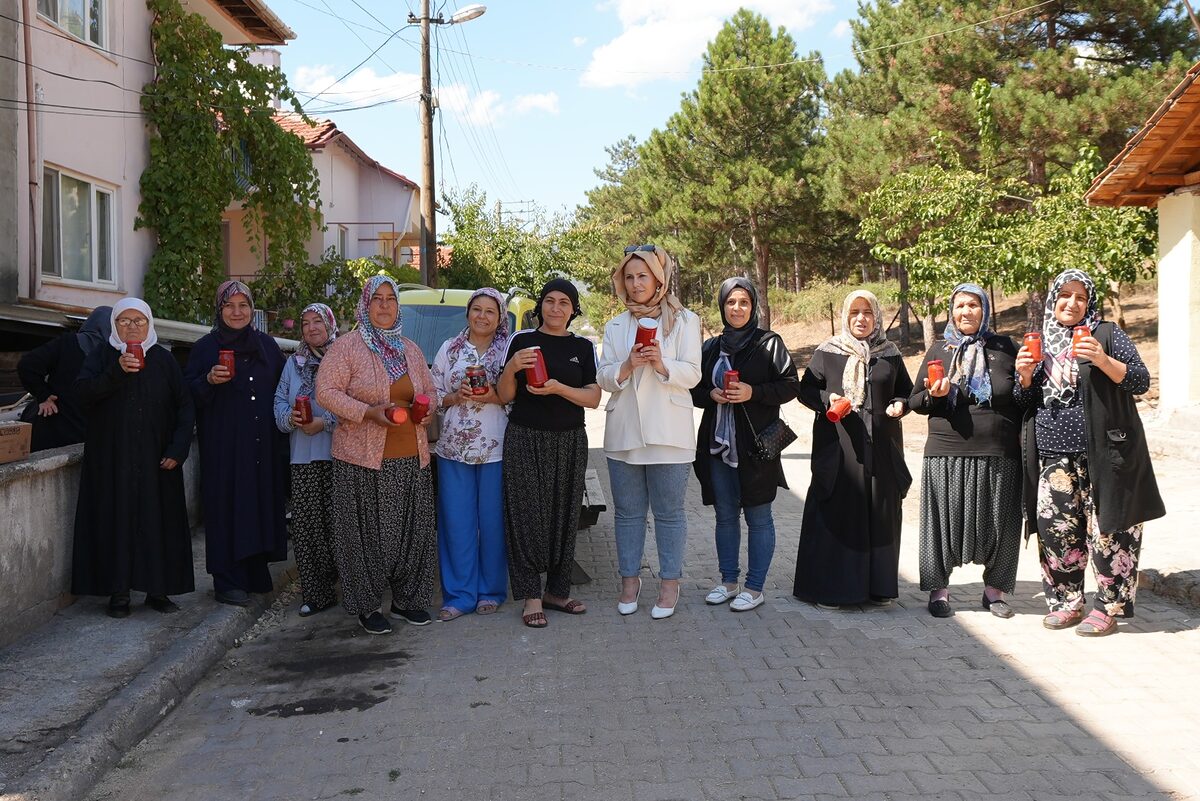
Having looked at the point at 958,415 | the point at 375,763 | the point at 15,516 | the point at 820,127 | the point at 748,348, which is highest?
the point at 820,127

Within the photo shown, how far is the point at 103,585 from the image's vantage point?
5848 millimetres

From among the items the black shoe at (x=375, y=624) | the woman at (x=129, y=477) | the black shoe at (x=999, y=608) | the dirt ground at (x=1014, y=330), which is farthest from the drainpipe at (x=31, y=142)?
the dirt ground at (x=1014, y=330)

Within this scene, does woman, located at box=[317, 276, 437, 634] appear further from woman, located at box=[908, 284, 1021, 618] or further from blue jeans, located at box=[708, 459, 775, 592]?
woman, located at box=[908, 284, 1021, 618]

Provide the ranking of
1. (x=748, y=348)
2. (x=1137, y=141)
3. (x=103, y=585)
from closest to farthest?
(x=103, y=585)
(x=748, y=348)
(x=1137, y=141)

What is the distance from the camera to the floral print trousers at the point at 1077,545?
18.6 feet

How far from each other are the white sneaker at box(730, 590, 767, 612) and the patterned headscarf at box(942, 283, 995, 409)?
162cm

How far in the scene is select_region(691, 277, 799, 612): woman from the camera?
617 cm

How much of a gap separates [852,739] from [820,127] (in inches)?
1279

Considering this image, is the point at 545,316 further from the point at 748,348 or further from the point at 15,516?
the point at 15,516

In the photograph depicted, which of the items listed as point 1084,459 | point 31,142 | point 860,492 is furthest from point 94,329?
point 31,142

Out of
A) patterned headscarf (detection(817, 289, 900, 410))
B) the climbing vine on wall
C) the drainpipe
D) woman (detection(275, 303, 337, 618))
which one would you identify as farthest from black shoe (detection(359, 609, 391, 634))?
the climbing vine on wall

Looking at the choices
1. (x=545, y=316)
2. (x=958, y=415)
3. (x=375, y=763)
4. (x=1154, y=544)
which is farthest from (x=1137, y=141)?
(x=375, y=763)

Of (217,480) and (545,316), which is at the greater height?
(545,316)

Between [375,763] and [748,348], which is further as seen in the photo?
[748,348]
